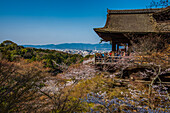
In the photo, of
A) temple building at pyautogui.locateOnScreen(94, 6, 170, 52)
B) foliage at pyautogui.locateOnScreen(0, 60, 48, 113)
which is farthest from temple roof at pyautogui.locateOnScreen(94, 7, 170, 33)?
foliage at pyautogui.locateOnScreen(0, 60, 48, 113)

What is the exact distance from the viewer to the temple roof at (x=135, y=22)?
30.6ft

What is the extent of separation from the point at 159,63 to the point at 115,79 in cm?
366

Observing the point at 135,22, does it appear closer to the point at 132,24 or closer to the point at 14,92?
the point at 132,24

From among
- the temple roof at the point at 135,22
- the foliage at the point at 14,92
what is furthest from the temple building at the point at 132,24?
the foliage at the point at 14,92

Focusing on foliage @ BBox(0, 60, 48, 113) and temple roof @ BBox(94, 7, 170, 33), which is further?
temple roof @ BBox(94, 7, 170, 33)

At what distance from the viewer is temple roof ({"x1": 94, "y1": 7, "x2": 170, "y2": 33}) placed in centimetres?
931

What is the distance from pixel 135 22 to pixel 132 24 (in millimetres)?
560

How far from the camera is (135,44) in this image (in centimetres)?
926

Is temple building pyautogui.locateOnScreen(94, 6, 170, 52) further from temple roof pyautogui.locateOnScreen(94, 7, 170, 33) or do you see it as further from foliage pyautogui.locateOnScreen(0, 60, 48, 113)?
foliage pyautogui.locateOnScreen(0, 60, 48, 113)

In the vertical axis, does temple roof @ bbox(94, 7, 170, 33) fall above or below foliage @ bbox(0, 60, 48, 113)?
above

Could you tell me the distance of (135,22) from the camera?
1116 cm

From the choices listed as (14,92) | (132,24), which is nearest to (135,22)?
(132,24)

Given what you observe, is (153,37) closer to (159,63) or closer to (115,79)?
(159,63)

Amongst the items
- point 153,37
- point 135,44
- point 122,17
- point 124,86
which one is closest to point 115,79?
point 124,86
